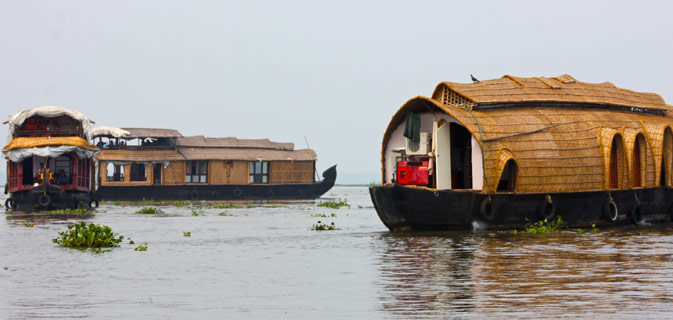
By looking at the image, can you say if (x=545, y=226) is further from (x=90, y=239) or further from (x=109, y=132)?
(x=109, y=132)

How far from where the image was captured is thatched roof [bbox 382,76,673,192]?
893 inches

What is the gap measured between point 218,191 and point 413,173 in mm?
41077

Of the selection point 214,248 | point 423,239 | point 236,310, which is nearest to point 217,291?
point 236,310

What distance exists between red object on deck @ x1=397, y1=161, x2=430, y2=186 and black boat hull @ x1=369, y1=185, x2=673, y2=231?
771 mm

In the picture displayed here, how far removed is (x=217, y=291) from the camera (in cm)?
1277

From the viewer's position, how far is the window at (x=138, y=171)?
206ft

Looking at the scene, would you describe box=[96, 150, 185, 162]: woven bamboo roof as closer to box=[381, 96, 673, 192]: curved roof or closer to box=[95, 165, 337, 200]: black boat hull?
box=[95, 165, 337, 200]: black boat hull

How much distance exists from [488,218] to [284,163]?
4480cm

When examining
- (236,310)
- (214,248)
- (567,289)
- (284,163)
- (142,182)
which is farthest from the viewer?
(284,163)

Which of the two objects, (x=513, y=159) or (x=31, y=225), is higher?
(x=513, y=159)

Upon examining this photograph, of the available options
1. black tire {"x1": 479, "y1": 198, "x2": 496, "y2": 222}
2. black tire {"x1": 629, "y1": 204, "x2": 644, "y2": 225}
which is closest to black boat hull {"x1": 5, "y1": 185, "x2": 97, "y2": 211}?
black tire {"x1": 479, "y1": 198, "x2": 496, "y2": 222}

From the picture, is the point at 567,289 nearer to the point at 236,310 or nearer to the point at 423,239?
the point at 236,310

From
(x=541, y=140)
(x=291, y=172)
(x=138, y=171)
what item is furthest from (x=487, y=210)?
(x=291, y=172)

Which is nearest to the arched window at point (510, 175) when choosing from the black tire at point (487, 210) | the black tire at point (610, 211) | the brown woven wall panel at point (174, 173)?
the black tire at point (487, 210)
